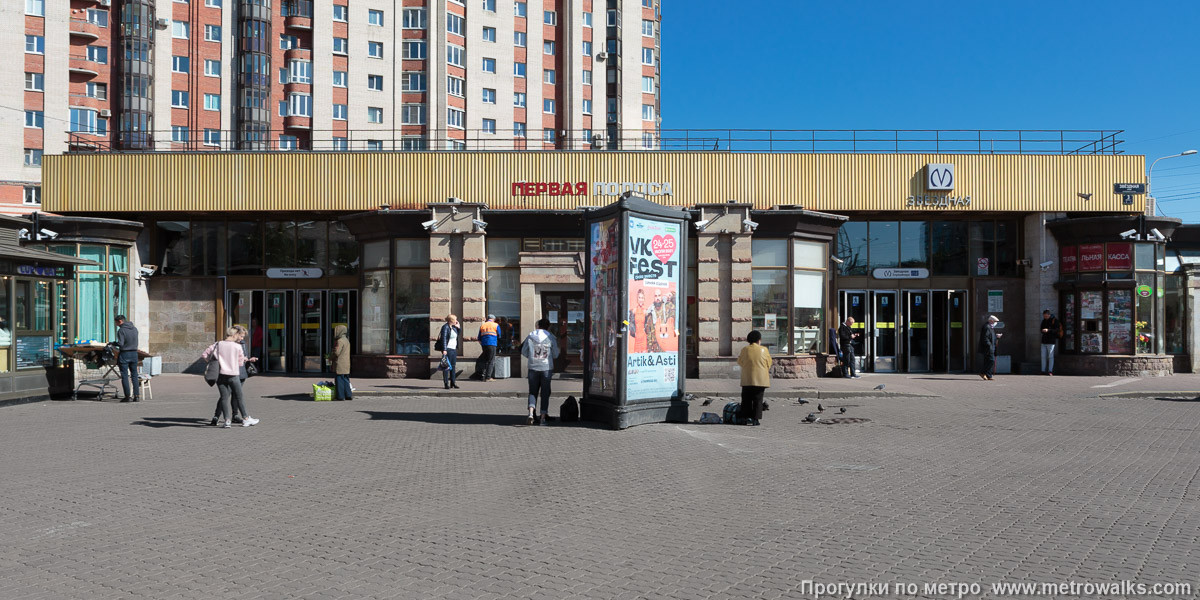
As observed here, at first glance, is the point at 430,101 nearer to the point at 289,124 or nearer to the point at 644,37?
the point at 289,124

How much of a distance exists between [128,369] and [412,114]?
144 ft

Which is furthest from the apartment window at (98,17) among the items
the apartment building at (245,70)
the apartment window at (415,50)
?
the apartment window at (415,50)

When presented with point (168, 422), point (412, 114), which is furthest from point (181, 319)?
point (412, 114)

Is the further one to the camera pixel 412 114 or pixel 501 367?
pixel 412 114

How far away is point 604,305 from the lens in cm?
1373

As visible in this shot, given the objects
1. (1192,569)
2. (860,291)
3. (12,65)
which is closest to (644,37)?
(12,65)

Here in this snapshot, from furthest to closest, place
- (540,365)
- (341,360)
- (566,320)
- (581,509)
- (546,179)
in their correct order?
1. (546,179)
2. (566,320)
3. (341,360)
4. (540,365)
5. (581,509)

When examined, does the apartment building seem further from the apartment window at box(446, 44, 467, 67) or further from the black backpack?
the black backpack

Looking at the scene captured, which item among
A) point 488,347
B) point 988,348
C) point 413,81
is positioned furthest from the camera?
point 413,81

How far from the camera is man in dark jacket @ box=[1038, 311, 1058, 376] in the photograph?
24.6 m

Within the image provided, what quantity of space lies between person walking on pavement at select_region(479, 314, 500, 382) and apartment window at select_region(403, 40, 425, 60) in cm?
4062

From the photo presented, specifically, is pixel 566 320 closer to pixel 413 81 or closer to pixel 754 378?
pixel 754 378

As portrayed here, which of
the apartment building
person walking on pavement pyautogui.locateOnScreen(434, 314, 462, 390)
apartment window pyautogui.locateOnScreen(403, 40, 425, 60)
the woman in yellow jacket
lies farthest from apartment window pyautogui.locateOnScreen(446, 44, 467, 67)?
the woman in yellow jacket

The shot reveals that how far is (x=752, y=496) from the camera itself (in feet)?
26.6
